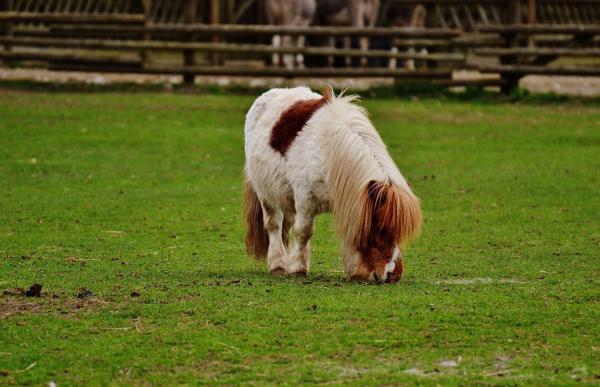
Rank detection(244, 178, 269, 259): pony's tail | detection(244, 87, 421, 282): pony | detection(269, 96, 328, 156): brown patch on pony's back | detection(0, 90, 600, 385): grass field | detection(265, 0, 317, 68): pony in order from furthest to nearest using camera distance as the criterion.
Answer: detection(265, 0, 317, 68): pony < detection(244, 178, 269, 259): pony's tail < detection(269, 96, 328, 156): brown patch on pony's back < detection(244, 87, 421, 282): pony < detection(0, 90, 600, 385): grass field

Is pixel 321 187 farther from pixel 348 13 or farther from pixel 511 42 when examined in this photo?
pixel 348 13

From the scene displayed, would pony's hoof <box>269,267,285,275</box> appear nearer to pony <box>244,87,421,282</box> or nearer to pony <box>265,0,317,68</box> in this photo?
pony <box>244,87,421,282</box>

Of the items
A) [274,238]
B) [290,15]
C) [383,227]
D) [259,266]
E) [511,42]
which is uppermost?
[290,15]

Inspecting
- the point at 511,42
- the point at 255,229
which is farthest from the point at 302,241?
the point at 511,42

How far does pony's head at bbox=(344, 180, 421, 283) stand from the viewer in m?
9.27

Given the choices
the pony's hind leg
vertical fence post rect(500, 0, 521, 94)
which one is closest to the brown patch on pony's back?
the pony's hind leg

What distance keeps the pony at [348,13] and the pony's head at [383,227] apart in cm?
1906

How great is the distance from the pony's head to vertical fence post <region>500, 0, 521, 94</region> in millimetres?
16202

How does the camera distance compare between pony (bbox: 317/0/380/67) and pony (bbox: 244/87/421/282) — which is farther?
pony (bbox: 317/0/380/67)

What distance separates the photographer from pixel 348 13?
29.0m

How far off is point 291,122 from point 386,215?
146 centimetres

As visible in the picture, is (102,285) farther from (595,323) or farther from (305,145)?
(595,323)

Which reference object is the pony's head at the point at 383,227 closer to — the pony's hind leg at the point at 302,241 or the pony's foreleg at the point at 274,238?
the pony's hind leg at the point at 302,241

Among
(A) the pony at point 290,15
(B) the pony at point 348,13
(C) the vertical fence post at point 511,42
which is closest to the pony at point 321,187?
(C) the vertical fence post at point 511,42
